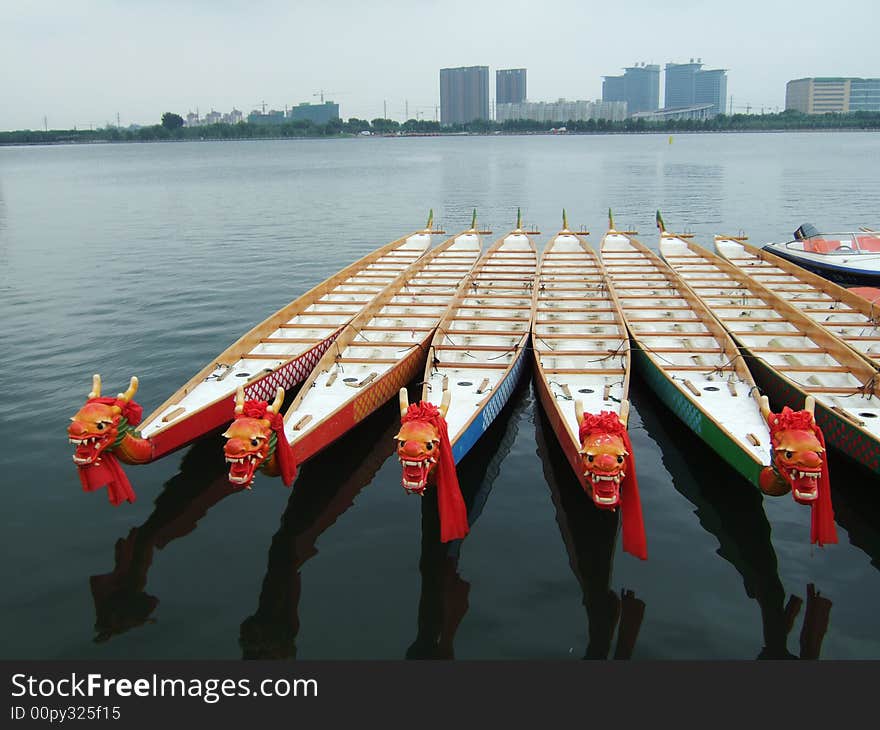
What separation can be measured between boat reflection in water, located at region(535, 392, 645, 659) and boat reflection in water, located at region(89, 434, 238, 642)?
6734 millimetres

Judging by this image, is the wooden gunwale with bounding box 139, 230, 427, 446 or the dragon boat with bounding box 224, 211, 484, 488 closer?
the dragon boat with bounding box 224, 211, 484, 488

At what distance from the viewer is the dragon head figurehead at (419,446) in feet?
31.9

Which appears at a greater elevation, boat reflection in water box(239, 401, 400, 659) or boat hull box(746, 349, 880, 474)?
boat hull box(746, 349, 880, 474)

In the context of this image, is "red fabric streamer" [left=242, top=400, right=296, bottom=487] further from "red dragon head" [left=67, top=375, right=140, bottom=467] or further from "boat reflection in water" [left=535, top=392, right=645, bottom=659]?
"boat reflection in water" [left=535, top=392, right=645, bottom=659]

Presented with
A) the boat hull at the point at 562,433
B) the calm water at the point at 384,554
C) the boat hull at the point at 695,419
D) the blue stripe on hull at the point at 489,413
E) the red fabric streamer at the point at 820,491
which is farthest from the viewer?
the blue stripe on hull at the point at 489,413

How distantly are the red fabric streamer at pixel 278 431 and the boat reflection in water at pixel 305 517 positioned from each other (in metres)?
1.69

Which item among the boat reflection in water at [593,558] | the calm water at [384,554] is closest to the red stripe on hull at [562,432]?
the boat reflection in water at [593,558]

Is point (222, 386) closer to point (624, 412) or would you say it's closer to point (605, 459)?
point (624, 412)

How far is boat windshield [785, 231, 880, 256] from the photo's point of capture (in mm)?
29736

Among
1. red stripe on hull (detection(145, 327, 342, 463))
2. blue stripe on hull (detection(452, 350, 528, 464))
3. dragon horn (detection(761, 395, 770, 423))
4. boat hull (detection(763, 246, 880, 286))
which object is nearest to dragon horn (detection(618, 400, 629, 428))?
dragon horn (detection(761, 395, 770, 423))

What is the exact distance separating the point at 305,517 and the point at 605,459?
20.5 feet

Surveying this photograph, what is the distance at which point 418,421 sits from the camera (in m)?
10.1

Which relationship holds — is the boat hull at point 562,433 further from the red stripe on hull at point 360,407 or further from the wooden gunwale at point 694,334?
the red stripe on hull at point 360,407

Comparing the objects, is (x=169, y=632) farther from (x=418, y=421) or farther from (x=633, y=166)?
(x=633, y=166)
